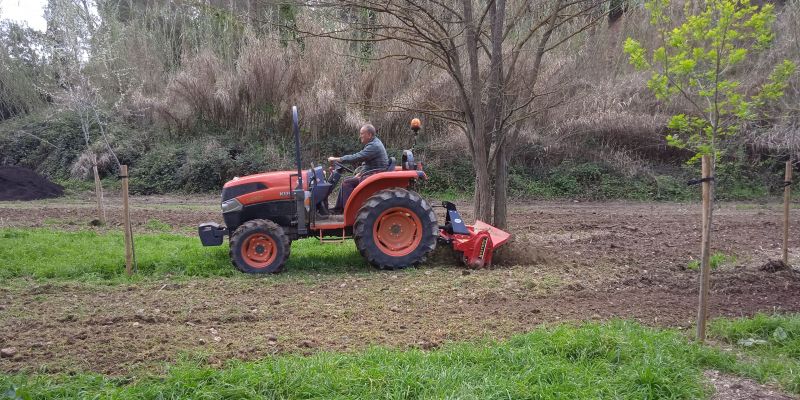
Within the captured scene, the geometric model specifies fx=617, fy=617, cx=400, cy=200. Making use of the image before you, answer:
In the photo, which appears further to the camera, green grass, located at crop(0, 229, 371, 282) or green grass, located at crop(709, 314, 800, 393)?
green grass, located at crop(0, 229, 371, 282)

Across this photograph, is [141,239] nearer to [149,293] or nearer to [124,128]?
[149,293]

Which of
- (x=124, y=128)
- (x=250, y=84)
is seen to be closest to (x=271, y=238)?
(x=250, y=84)

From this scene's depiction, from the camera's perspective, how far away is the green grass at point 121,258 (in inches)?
287

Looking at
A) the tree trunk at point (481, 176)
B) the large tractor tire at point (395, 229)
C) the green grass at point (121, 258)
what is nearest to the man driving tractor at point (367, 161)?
the large tractor tire at point (395, 229)

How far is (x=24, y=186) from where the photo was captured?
52.4 feet

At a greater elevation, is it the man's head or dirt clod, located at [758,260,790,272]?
the man's head

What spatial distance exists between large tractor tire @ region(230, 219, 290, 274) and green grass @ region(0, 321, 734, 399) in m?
3.12

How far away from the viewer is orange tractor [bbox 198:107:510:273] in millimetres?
7302

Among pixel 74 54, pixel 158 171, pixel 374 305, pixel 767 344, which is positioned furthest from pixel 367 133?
pixel 158 171

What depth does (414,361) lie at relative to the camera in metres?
4.13

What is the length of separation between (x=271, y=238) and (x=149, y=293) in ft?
4.96

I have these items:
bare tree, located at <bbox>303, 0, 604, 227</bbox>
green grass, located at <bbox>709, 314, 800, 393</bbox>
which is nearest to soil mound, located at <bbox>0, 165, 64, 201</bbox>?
bare tree, located at <bbox>303, 0, 604, 227</bbox>

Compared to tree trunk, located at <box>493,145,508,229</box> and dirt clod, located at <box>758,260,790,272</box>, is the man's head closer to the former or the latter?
tree trunk, located at <box>493,145,508,229</box>

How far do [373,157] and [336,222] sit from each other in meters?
0.93
